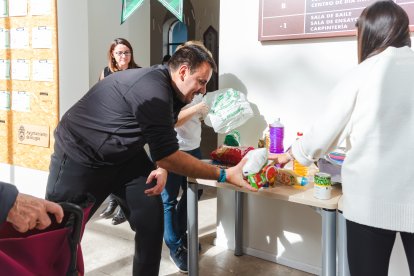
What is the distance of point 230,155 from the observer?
80.6 inches

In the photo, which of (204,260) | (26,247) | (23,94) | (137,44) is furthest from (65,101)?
(26,247)

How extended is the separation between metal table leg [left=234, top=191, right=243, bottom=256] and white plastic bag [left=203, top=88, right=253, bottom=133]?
476 millimetres

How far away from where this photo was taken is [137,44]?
3.85 metres

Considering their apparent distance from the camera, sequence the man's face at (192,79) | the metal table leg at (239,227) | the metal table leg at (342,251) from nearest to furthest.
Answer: the metal table leg at (342,251)
the man's face at (192,79)
the metal table leg at (239,227)

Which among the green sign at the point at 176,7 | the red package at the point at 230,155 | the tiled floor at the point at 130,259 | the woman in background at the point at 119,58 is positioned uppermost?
the green sign at the point at 176,7

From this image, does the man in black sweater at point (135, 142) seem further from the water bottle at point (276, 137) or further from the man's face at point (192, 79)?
the water bottle at point (276, 137)

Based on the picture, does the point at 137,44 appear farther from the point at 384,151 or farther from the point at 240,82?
the point at 384,151

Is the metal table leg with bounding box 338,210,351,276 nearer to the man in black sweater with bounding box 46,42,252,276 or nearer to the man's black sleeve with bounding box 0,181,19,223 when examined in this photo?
the man in black sweater with bounding box 46,42,252,276

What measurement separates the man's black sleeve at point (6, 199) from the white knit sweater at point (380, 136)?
0.95 m

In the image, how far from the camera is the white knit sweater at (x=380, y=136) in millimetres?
1133

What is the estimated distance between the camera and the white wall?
2.21 m

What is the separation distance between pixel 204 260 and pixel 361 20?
182 centimetres

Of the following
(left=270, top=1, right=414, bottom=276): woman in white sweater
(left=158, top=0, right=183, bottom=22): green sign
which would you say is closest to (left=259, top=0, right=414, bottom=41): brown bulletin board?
(left=158, top=0, right=183, bottom=22): green sign

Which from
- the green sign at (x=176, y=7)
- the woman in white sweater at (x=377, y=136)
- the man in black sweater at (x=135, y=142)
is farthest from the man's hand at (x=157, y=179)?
the green sign at (x=176, y=7)
